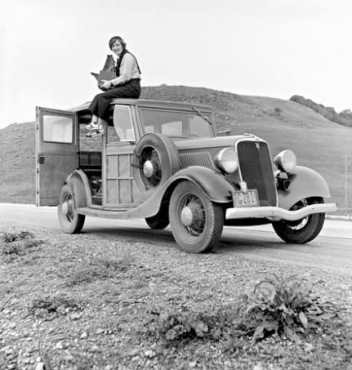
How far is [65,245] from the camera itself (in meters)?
6.53

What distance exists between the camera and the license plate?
230 inches

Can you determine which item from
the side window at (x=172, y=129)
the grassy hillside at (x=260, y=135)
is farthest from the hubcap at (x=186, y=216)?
the grassy hillside at (x=260, y=135)

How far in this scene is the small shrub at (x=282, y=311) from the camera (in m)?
3.09

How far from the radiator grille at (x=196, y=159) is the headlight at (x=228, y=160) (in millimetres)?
331

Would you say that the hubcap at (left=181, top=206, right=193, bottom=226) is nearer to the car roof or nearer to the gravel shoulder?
the gravel shoulder

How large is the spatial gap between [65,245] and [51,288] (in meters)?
2.17

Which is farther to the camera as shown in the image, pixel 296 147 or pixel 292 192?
pixel 296 147

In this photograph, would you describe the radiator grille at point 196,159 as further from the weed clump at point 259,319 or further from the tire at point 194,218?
the weed clump at point 259,319

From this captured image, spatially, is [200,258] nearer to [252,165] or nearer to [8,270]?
[252,165]

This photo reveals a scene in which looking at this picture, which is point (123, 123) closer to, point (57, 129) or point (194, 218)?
point (57, 129)

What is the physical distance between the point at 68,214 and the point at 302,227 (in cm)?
390

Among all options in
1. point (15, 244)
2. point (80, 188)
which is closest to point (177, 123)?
point (80, 188)

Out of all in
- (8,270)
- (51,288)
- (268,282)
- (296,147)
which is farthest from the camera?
(296,147)

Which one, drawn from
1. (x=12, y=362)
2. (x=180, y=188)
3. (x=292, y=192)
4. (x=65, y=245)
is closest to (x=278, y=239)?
(x=292, y=192)
